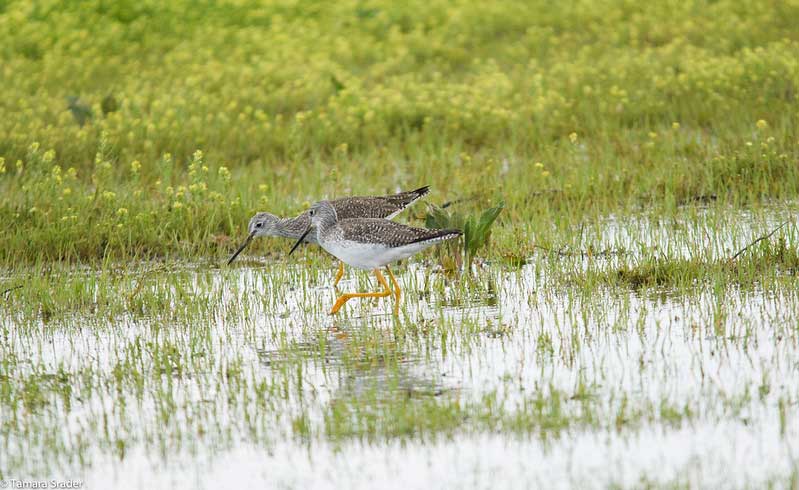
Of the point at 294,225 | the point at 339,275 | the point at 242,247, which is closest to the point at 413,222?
the point at 294,225

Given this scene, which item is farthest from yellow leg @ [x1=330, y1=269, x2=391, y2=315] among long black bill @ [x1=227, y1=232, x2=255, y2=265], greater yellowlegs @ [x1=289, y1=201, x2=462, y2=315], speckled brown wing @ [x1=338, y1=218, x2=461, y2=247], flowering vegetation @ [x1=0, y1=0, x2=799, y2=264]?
flowering vegetation @ [x1=0, y1=0, x2=799, y2=264]

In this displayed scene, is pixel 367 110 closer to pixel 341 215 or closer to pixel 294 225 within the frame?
pixel 294 225

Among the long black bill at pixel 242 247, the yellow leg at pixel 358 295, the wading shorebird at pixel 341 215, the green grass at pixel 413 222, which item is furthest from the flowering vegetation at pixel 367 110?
the yellow leg at pixel 358 295

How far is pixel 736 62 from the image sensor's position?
14727 mm

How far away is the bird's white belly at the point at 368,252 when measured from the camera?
830 centimetres

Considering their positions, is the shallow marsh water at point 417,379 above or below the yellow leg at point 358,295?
below

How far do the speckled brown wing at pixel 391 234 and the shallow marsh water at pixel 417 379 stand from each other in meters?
0.44

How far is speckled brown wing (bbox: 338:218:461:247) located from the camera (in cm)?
828

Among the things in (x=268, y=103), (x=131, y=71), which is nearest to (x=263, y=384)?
(x=268, y=103)

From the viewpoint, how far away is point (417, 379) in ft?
21.1

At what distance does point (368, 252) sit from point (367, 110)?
227 inches

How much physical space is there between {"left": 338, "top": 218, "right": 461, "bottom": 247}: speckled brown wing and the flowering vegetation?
1406 mm

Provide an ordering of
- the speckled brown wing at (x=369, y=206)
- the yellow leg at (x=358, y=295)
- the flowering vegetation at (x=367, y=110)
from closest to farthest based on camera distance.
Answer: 1. the yellow leg at (x=358, y=295)
2. the speckled brown wing at (x=369, y=206)
3. the flowering vegetation at (x=367, y=110)

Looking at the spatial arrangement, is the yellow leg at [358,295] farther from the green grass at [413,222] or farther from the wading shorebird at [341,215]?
the wading shorebird at [341,215]
